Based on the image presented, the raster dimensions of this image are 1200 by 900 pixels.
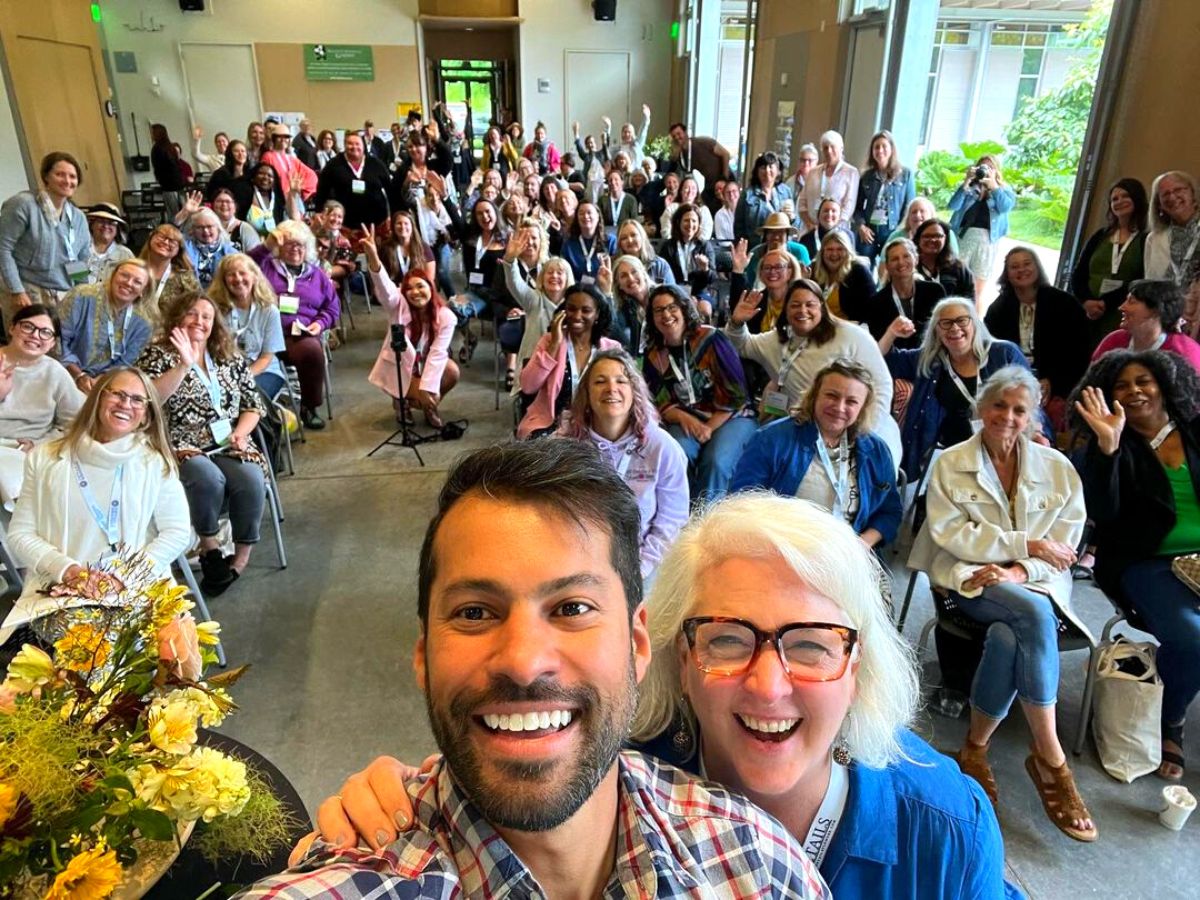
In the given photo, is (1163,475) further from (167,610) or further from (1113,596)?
(167,610)

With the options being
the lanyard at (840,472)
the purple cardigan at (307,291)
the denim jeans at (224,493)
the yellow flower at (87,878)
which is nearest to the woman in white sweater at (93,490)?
the denim jeans at (224,493)

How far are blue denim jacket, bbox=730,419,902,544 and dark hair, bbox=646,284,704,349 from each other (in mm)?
1038

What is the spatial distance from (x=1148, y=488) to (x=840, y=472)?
1024 millimetres

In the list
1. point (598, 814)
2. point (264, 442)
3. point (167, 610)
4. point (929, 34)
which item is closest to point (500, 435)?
point (264, 442)

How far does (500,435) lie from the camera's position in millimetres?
5215

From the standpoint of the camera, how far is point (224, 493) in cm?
343

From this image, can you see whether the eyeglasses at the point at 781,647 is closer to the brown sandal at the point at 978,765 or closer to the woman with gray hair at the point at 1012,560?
the woman with gray hair at the point at 1012,560

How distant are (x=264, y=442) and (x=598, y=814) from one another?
3.46 meters

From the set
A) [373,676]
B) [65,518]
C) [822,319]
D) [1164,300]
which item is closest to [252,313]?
[65,518]

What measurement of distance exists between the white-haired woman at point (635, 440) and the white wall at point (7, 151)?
8.58 m

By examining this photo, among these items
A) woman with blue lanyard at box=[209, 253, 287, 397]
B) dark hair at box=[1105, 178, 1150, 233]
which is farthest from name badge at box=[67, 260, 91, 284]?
dark hair at box=[1105, 178, 1150, 233]

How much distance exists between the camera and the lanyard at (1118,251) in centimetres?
436

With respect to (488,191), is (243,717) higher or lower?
lower

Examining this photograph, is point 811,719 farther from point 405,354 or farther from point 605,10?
point 605,10
